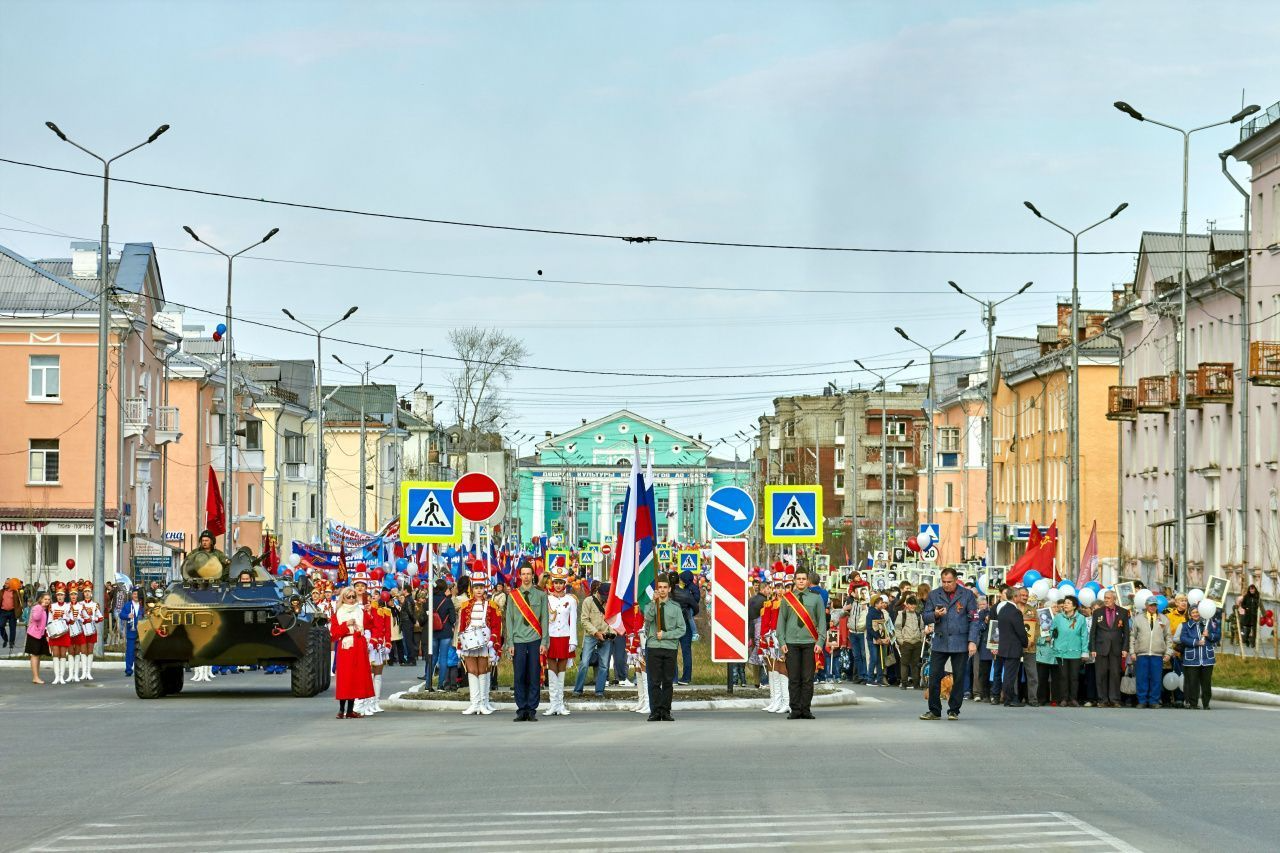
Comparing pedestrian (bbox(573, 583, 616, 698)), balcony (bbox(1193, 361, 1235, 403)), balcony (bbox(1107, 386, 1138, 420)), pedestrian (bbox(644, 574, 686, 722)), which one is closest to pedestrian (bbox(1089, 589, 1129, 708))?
pedestrian (bbox(573, 583, 616, 698))

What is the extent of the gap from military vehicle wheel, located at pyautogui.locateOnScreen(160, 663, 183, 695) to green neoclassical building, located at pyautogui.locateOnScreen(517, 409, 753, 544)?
131167 mm

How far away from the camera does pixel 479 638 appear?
77.7 feet

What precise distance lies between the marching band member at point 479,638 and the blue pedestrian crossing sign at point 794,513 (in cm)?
510

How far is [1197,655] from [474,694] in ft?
32.5

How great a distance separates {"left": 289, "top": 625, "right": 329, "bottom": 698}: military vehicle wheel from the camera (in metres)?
29.3

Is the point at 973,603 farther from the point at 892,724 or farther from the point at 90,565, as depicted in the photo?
the point at 90,565

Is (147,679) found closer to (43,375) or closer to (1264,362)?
(1264,362)

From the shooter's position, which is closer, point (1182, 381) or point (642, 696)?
point (642, 696)

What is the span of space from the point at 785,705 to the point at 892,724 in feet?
8.91

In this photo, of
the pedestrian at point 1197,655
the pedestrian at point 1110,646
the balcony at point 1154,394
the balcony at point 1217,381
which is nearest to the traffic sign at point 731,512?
the pedestrian at point 1110,646

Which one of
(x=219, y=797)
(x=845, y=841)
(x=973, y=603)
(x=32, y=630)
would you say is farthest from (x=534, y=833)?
(x=32, y=630)

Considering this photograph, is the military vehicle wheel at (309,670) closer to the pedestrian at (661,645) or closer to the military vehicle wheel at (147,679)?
the military vehicle wheel at (147,679)

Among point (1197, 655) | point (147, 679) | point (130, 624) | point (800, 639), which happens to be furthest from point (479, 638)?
point (130, 624)

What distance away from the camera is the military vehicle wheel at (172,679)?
29.2m
